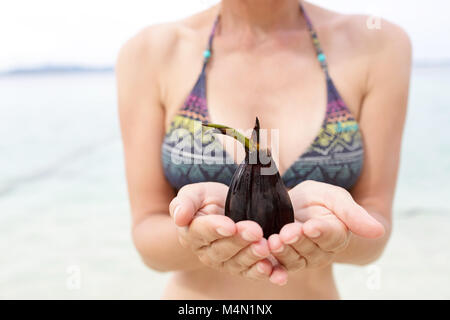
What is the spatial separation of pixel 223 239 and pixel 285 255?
0.33ft

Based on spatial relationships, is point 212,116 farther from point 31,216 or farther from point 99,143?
point 99,143

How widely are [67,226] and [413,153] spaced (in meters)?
3.65

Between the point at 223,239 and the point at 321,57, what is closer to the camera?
the point at 223,239

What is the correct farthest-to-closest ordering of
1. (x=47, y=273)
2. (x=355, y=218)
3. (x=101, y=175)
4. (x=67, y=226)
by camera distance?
(x=101, y=175), (x=67, y=226), (x=47, y=273), (x=355, y=218)

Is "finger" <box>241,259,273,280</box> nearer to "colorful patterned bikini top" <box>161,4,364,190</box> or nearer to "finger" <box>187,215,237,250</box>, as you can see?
"finger" <box>187,215,237,250</box>

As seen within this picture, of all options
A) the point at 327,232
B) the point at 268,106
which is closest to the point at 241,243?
the point at 327,232

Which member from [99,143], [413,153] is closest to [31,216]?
[99,143]

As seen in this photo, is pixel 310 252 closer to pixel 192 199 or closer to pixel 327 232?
pixel 327 232

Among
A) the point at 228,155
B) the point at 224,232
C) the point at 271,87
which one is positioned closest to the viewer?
the point at 224,232

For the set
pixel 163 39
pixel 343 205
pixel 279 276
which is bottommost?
pixel 279 276

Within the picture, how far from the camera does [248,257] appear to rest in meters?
0.68

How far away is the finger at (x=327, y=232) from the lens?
0.65 meters

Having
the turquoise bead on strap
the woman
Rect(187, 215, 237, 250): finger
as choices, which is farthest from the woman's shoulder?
Rect(187, 215, 237, 250): finger

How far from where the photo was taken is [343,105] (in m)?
1.06
